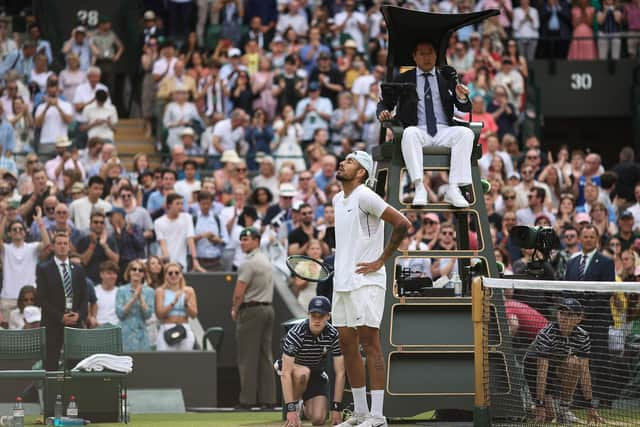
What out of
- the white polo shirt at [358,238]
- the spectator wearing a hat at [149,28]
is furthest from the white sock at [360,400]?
the spectator wearing a hat at [149,28]

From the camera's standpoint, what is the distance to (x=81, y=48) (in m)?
25.5

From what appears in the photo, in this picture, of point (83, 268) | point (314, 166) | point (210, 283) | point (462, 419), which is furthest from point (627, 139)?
point (462, 419)

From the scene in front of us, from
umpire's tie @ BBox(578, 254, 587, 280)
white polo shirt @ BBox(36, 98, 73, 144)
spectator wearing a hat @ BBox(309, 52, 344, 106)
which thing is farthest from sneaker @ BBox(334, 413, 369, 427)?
spectator wearing a hat @ BBox(309, 52, 344, 106)

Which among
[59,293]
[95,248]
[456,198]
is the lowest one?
[59,293]

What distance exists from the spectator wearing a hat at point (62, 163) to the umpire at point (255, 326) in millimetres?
3832

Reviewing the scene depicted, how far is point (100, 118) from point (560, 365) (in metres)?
11.8

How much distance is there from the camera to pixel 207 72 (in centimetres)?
2477

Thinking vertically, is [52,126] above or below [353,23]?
below

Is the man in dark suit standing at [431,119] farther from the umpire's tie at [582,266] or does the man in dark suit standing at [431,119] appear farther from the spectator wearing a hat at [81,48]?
the spectator wearing a hat at [81,48]

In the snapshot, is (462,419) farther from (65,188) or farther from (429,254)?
(65,188)

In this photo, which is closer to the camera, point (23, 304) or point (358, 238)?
point (358, 238)

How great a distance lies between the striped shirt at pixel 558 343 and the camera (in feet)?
43.4

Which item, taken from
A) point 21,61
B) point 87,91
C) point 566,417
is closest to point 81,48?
point 21,61

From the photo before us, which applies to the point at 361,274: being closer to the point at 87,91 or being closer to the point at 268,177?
the point at 268,177
